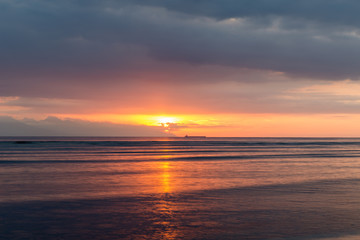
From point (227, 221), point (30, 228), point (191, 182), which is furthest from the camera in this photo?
point (191, 182)

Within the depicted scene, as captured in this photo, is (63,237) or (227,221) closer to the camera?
(63,237)

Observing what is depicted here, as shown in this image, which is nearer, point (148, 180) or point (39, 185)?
point (39, 185)

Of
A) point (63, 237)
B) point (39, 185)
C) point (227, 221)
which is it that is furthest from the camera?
point (39, 185)

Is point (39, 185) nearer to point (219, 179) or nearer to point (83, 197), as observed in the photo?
point (83, 197)

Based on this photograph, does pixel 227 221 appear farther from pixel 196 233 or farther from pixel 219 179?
pixel 219 179

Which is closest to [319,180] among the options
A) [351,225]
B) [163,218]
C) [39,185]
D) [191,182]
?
[191,182]

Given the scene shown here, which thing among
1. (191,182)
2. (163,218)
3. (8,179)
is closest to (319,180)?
(191,182)

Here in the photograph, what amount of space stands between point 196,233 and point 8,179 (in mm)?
17495

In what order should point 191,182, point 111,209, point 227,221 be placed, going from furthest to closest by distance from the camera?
1. point 191,182
2. point 111,209
3. point 227,221

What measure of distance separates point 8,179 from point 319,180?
19726 mm

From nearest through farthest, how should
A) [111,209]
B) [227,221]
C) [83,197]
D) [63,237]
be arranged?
[63,237] → [227,221] → [111,209] → [83,197]

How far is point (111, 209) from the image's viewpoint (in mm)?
15156

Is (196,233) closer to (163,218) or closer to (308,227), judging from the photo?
(163,218)

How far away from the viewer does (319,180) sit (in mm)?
24672
